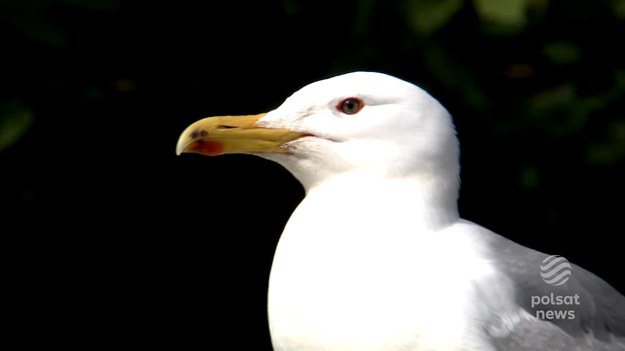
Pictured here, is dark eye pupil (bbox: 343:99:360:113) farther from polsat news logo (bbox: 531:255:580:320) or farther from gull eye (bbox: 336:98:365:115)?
polsat news logo (bbox: 531:255:580:320)

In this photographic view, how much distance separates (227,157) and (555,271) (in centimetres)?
209

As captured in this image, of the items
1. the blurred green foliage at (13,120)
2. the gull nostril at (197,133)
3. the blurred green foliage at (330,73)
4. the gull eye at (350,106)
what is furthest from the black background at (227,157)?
the gull nostril at (197,133)

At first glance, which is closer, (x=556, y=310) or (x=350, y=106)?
(x=556, y=310)

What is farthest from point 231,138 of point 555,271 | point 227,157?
point 227,157

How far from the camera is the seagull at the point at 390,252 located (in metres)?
2.87

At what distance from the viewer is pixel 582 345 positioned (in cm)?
307

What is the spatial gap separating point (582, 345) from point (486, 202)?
2019 mm

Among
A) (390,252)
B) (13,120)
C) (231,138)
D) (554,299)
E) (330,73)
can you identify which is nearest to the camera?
(390,252)

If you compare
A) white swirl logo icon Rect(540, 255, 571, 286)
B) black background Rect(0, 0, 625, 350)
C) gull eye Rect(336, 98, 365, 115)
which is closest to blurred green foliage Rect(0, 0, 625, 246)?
black background Rect(0, 0, 625, 350)

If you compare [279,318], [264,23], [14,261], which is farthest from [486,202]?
[279,318]

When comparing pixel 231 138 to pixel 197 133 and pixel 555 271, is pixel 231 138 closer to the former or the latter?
pixel 197 133

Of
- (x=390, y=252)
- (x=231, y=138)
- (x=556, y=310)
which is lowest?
(x=556, y=310)

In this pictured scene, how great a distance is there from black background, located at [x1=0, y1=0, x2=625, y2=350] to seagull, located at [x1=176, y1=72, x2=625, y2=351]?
1.14 meters

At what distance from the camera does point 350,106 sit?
3229 mm
